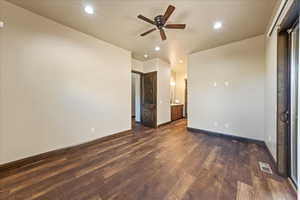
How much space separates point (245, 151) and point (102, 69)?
4.18m

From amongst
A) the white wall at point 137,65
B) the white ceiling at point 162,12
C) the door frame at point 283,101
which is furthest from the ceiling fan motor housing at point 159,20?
the white wall at point 137,65

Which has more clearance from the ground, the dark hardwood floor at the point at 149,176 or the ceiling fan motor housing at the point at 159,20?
the ceiling fan motor housing at the point at 159,20

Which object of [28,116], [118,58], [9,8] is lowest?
[28,116]

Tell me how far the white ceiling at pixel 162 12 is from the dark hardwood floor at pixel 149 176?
2.85m

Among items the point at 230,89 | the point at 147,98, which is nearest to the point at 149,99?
the point at 147,98

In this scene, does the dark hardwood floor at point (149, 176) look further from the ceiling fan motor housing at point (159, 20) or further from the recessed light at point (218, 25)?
the recessed light at point (218, 25)

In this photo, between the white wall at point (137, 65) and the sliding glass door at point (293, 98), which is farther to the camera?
the white wall at point (137, 65)

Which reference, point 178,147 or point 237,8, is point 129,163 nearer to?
point 178,147

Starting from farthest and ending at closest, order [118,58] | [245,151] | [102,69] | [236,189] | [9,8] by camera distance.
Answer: [118,58], [102,69], [245,151], [9,8], [236,189]

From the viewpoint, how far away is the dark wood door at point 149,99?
5.17m

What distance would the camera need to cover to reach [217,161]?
98.3 inches

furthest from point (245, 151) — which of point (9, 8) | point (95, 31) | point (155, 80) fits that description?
point (9, 8)

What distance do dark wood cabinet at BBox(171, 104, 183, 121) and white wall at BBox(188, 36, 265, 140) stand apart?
1649 mm

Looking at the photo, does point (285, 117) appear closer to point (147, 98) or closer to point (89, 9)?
point (89, 9)
